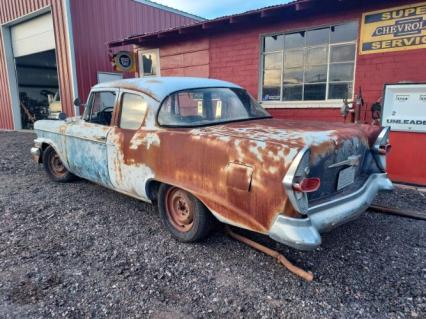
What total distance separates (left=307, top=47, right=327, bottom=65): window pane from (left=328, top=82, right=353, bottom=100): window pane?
21.2 inches

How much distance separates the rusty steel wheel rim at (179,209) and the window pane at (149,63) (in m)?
6.70

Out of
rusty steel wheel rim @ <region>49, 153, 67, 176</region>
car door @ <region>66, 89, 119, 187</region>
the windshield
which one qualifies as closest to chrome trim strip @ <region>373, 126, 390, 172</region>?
the windshield

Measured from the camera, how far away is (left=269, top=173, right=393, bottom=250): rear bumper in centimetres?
224

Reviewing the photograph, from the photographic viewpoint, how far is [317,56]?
20.7ft

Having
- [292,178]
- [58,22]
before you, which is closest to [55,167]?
[292,178]

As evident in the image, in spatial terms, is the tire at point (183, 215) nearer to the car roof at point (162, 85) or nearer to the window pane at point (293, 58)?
the car roof at point (162, 85)

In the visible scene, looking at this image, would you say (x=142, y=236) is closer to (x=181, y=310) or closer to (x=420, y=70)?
(x=181, y=310)

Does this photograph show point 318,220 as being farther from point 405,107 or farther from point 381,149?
point 405,107

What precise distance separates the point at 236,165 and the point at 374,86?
4.39 m

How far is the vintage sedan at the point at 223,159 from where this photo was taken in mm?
2336

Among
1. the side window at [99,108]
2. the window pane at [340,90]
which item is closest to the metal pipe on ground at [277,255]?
the side window at [99,108]

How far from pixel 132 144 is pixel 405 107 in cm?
429

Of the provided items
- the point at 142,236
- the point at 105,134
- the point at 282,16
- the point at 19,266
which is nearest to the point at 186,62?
the point at 282,16

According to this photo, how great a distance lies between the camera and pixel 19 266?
2828 millimetres
